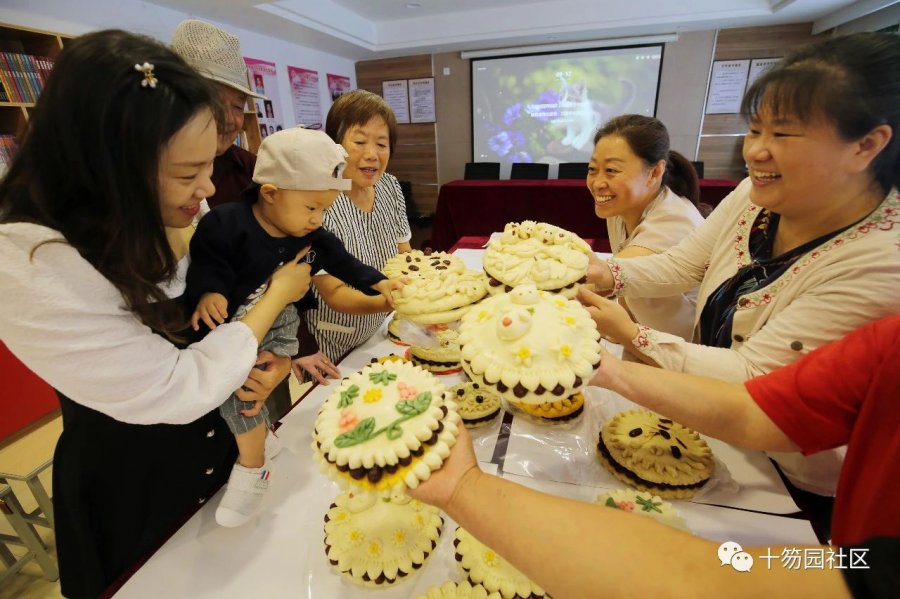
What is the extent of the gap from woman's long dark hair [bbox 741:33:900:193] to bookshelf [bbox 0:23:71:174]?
214 inches

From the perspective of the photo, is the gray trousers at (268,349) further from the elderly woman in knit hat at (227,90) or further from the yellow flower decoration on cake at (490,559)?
the yellow flower decoration on cake at (490,559)

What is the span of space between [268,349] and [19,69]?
4.38m

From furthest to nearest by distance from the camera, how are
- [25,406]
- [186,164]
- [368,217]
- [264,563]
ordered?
1. [25,406]
2. [368,217]
3. [264,563]
4. [186,164]

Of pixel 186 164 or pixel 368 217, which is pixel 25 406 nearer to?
pixel 368 217

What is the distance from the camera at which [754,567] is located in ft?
2.40

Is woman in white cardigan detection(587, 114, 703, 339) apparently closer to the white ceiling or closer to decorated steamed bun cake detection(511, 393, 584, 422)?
decorated steamed bun cake detection(511, 393, 584, 422)

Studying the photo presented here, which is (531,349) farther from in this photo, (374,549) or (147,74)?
(147,74)

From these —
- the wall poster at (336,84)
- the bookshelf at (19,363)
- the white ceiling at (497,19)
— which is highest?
the white ceiling at (497,19)

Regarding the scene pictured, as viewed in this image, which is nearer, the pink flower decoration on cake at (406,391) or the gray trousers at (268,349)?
the pink flower decoration on cake at (406,391)

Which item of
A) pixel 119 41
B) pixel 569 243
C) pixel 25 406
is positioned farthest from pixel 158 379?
pixel 25 406

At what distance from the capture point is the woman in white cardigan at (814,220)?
1.24 m

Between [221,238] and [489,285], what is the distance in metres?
1.07

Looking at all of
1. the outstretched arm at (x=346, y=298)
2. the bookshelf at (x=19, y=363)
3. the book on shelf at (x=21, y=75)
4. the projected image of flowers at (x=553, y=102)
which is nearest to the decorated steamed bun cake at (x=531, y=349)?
the outstretched arm at (x=346, y=298)

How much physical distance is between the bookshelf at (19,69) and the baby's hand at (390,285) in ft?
13.5
